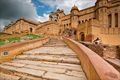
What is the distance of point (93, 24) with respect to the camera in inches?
529

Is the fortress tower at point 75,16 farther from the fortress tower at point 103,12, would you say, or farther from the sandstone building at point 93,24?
the fortress tower at point 103,12

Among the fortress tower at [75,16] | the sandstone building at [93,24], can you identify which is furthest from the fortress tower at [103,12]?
the fortress tower at [75,16]

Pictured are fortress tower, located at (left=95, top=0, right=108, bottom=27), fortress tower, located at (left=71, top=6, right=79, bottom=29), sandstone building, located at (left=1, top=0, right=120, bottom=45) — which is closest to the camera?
sandstone building, located at (left=1, top=0, right=120, bottom=45)

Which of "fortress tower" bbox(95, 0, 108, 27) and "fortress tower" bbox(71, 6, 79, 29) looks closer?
"fortress tower" bbox(95, 0, 108, 27)

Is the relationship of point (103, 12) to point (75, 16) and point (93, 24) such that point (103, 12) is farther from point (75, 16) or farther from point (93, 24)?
point (93, 24)

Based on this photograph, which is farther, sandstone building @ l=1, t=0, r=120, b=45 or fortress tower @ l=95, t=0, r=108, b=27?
fortress tower @ l=95, t=0, r=108, b=27

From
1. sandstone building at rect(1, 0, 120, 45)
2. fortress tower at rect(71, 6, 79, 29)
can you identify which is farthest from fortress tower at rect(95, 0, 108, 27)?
fortress tower at rect(71, 6, 79, 29)

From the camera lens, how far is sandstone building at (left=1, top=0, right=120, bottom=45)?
1404 cm

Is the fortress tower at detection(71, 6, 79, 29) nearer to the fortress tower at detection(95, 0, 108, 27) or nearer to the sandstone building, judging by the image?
the sandstone building

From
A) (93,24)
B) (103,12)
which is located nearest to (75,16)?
(103,12)

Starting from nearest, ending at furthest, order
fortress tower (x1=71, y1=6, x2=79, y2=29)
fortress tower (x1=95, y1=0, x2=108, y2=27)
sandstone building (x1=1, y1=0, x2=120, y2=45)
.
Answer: sandstone building (x1=1, y1=0, x2=120, y2=45) < fortress tower (x1=95, y1=0, x2=108, y2=27) < fortress tower (x1=71, y1=6, x2=79, y2=29)

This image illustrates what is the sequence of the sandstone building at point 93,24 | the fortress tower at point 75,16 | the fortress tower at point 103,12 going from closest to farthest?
1. the sandstone building at point 93,24
2. the fortress tower at point 103,12
3. the fortress tower at point 75,16

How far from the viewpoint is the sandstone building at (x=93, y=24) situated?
46.1 feet

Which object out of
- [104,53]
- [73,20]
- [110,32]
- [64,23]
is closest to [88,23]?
[110,32]
